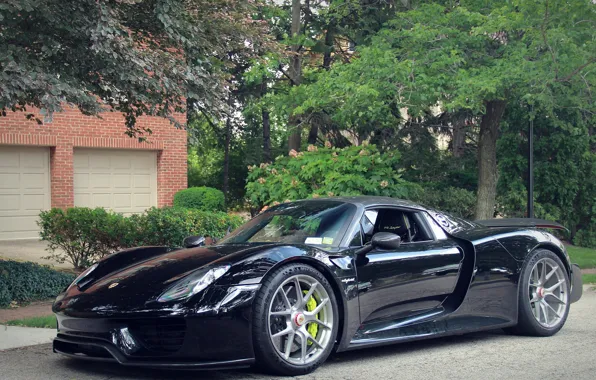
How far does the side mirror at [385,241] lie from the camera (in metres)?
5.86

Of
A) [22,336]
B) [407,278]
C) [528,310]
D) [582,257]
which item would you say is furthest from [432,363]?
[582,257]

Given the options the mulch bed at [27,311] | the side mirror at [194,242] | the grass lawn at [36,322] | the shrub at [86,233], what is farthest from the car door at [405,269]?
the shrub at [86,233]

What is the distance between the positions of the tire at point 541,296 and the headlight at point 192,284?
3.29 metres

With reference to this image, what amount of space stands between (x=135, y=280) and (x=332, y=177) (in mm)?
8489

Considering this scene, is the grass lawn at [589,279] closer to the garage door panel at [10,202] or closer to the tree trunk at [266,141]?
the garage door panel at [10,202]

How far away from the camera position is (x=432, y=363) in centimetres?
594

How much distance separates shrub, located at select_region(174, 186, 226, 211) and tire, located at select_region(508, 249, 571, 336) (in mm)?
11990

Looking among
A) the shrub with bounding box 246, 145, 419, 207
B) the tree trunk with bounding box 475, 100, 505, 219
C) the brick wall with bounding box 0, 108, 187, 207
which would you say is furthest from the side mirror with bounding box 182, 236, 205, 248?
the tree trunk with bounding box 475, 100, 505, 219

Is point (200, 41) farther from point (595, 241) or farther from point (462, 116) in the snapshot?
point (595, 241)

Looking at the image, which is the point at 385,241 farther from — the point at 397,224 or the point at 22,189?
the point at 22,189

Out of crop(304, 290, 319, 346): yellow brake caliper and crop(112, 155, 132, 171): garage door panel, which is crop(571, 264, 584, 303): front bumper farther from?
crop(112, 155, 132, 171): garage door panel

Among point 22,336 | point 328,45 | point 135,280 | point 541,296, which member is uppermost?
point 328,45

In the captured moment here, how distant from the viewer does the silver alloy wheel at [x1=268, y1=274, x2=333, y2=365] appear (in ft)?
17.3

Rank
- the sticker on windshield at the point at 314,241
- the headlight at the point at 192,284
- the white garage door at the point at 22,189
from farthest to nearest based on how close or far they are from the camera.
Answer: the white garage door at the point at 22,189 < the sticker on windshield at the point at 314,241 < the headlight at the point at 192,284
